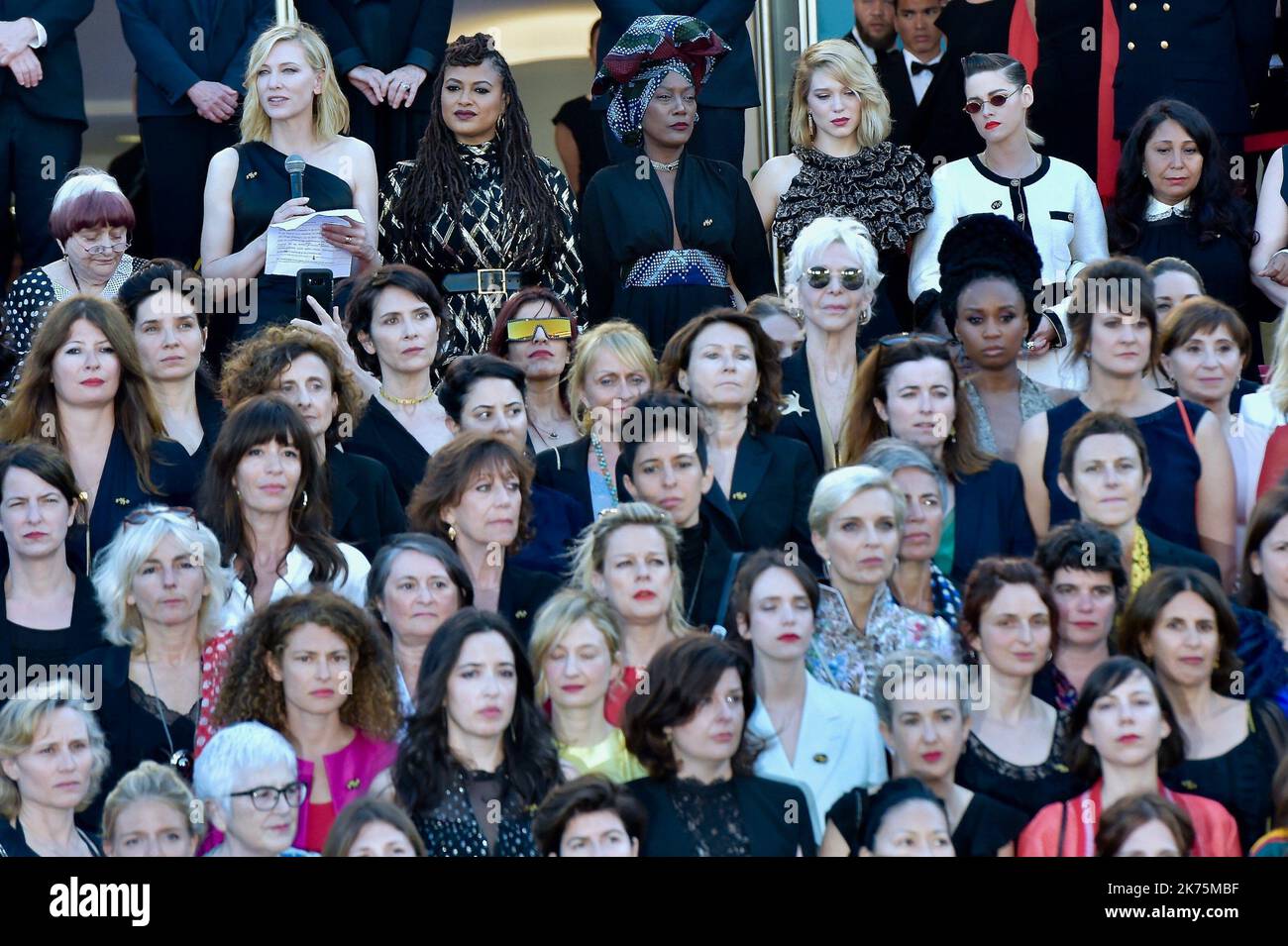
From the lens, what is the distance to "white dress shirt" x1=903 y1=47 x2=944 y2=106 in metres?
9.23

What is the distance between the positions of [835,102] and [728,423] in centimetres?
163

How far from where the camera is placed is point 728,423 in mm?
7289

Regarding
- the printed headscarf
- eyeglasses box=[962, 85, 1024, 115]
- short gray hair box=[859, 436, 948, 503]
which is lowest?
short gray hair box=[859, 436, 948, 503]

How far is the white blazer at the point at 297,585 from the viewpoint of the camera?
6559 mm

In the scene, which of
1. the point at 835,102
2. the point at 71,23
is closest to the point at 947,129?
the point at 835,102

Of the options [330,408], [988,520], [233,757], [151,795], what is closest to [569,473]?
[330,408]

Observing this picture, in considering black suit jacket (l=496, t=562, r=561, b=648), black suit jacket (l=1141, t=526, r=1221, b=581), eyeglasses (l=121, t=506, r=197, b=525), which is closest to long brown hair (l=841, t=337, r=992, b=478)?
black suit jacket (l=1141, t=526, r=1221, b=581)

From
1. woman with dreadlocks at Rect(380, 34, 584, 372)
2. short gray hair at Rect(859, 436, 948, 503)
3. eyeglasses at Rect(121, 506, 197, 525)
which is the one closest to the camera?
eyeglasses at Rect(121, 506, 197, 525)

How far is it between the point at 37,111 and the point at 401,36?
1.32 meters

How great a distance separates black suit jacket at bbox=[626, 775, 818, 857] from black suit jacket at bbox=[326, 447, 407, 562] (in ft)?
4.80

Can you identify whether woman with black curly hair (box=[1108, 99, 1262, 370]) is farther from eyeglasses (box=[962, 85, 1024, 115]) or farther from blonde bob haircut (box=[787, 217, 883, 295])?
blonde bob haircut (box=[787, 217, 883, 295])

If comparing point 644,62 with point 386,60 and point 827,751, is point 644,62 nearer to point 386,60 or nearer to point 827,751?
point 386,60

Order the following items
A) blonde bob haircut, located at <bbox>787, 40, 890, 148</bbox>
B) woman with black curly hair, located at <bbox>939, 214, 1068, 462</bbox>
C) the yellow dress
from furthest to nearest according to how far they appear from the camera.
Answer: blonde bob haircut, located at <bbox>787, 40, 890, 148</bbox> < woman with black curly hair, located at <bbox>939, 214, 1068, 462</bbox> < the yellow dress
